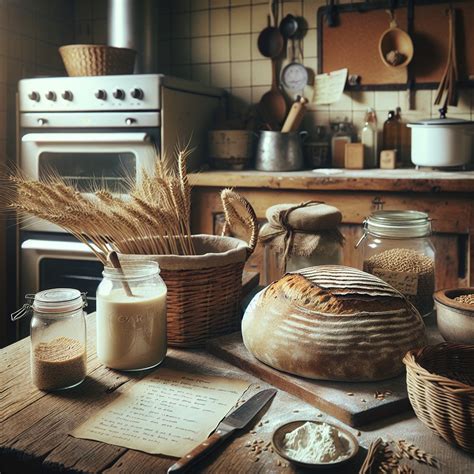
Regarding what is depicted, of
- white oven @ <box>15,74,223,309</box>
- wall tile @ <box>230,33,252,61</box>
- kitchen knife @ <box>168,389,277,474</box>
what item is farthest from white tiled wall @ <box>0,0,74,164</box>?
kitchen knife @ <box>168,389,277,474</box>

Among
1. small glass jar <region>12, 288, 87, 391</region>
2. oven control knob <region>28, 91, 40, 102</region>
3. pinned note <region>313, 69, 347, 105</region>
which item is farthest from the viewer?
pinned note <region>313, 69, 347, 105</region>

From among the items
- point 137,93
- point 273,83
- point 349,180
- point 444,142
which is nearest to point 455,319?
point 349,180

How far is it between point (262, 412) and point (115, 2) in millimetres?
2832

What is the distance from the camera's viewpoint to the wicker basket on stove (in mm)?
1100

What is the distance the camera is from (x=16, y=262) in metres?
3.03

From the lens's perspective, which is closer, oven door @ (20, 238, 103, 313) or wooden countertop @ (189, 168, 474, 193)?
wooden countertop @ (189, 168, 474, 193)

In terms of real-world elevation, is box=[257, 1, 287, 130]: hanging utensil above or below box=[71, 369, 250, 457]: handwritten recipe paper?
above

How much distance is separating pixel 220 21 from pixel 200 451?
3.03 m

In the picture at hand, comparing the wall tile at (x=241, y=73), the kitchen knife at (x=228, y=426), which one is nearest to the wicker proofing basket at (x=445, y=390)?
the kitchen knife at (x=228, y=426)

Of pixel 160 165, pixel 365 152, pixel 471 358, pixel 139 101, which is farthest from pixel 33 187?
pixel 365 152

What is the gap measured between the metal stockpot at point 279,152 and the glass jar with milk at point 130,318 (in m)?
2.00

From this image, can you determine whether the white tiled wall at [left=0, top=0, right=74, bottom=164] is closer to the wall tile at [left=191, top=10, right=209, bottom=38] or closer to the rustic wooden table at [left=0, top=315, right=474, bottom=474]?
the wall tile at [left=191, top=10, right=209, bottom=38]

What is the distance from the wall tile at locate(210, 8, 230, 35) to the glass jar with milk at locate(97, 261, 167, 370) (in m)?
2.65

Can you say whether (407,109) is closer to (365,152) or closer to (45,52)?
(365,152)
